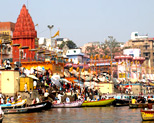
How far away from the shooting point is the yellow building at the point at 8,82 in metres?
41.7

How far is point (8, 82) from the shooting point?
41844 millimetres

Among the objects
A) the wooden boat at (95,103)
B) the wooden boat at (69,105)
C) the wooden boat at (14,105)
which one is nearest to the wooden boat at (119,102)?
the wooden boat at (95,103)

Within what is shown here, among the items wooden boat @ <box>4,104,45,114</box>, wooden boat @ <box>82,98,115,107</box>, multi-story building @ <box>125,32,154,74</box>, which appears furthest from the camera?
multi-story building @ <box>125,32,154,74</box>

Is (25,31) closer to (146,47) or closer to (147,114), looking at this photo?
(147,114)

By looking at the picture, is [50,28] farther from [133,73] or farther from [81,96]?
→ [81,96]

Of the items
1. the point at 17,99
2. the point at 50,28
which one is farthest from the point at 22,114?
the point at 50,28

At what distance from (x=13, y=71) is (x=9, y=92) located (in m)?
2.01

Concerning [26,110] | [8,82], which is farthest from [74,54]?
[26,110]

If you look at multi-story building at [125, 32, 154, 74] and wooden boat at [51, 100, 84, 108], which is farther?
Result: multi-story building at [125, 32, 154, 74]

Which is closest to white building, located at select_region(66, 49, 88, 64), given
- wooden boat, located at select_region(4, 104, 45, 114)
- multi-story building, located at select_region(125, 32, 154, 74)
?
multi-story building, located at select_region(125, 32, 154, 74)

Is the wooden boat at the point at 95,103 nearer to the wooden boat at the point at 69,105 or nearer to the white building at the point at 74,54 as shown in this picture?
the wooden boat at the point at 69,105

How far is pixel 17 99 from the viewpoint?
3994 cm

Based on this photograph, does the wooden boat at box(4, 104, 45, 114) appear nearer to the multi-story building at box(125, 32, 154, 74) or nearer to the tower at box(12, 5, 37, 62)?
the tower at box(12, 5, 37, 62)

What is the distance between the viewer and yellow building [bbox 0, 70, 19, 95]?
41.7 meters
